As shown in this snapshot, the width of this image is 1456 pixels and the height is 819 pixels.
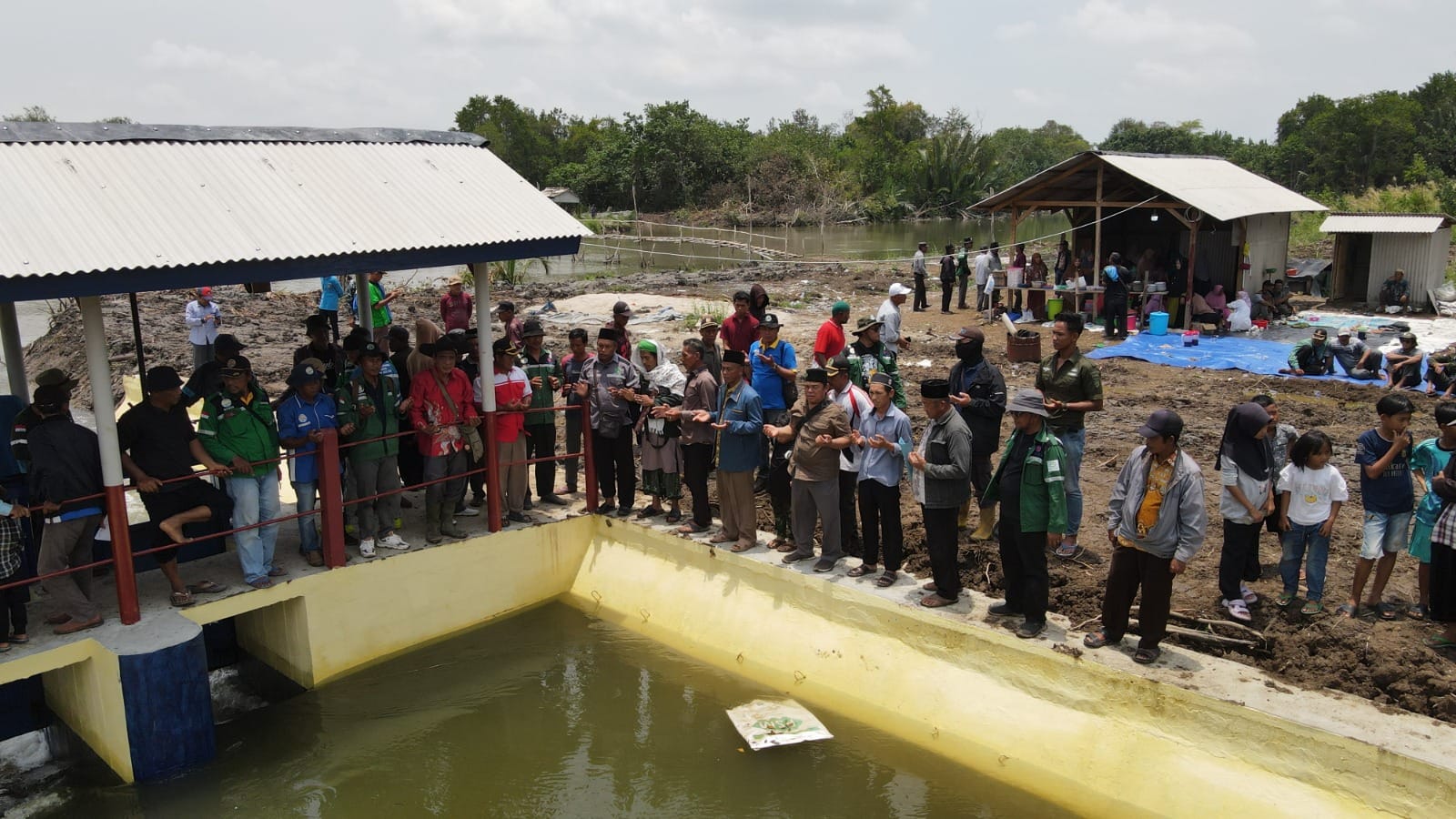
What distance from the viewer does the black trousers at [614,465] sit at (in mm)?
9016

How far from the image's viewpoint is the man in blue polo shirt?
326 inches

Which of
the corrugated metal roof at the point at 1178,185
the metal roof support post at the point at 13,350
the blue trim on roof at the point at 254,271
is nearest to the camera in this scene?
the blue trim on roof at the point at 254,271

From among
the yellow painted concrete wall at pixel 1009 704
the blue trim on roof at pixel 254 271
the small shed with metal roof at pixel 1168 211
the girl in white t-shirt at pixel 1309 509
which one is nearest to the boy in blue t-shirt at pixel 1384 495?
Result: the girl in white t-shirt at pixel 1309 509

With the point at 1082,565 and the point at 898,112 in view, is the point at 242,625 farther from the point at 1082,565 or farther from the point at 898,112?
the point at 898,112

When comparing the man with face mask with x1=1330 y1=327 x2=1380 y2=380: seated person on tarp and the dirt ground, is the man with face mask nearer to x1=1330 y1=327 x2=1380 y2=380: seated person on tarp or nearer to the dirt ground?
the dirt ground

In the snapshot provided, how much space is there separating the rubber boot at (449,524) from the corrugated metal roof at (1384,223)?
18.8m

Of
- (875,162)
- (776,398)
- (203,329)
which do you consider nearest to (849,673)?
(776,398)

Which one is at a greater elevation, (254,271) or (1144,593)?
(254,271)

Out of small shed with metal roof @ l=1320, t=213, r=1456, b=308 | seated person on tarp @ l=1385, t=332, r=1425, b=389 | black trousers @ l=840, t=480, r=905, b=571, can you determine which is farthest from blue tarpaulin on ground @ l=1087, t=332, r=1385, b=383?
black trousers @ l=840, t=480, r=905, b=571

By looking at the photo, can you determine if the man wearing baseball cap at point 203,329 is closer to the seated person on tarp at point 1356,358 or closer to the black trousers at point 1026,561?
the black trousers at point 1026,561

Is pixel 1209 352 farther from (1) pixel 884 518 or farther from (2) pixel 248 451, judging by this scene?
(2) pixel 248 451

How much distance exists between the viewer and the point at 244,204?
7.21 metres

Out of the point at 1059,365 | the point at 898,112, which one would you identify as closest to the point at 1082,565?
the point at 1059,365

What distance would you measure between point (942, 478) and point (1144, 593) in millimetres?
Result: 1424
